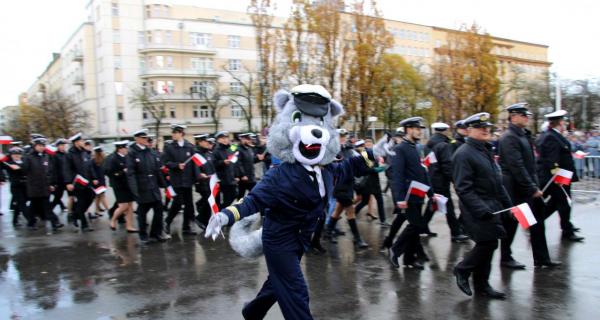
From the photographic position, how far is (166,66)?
163 feet

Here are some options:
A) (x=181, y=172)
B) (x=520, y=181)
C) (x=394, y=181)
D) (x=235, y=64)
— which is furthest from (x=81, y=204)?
(x=235, y=64)

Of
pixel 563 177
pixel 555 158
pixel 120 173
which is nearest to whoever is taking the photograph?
pixel 563 177

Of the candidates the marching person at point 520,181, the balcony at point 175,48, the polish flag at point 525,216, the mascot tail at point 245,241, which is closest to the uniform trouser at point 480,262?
the polish flag at point 525,216

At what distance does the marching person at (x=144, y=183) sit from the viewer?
870cm

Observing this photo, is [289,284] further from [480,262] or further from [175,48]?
[175,48]

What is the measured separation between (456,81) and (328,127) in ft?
75.9

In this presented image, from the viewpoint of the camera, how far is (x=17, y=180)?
10.8m

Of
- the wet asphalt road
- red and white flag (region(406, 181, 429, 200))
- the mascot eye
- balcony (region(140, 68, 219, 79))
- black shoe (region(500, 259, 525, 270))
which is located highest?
balcony (region(140, 68, 219, 79))

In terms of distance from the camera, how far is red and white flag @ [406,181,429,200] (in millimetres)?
6371

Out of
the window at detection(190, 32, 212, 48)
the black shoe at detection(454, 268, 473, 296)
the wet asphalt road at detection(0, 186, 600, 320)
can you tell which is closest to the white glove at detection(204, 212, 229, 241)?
the wet asphalt road at detection(0, 186, 600, 320)

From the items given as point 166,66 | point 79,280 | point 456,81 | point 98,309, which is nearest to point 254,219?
point 98,309

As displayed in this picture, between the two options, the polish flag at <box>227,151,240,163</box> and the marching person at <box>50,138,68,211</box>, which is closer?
the polish flag at <box>227,151,240,163</box>

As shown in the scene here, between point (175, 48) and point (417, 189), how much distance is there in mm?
46621

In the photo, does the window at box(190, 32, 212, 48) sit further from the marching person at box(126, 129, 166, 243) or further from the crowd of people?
the marching person at box(126, 129, 166, 243)
